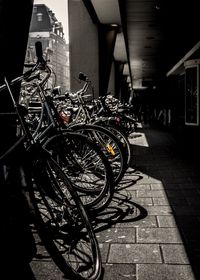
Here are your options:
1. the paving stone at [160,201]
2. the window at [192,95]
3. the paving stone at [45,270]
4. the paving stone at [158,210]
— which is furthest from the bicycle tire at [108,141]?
the window at [192,95]

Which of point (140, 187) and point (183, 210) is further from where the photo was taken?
point (140, 187)

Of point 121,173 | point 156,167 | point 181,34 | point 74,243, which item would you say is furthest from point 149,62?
point 74,243

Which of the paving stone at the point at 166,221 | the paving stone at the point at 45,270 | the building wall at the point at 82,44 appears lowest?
the paving stone at the point at 45,270

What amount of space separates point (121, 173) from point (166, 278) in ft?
6.56

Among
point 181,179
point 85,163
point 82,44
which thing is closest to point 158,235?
point 85,163

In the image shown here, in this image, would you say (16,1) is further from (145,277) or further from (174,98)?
(174,98)

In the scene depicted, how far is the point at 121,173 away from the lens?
3.99 metres

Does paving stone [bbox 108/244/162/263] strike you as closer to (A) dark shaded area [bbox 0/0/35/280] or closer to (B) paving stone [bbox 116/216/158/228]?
(B) paving stone [bbox 116/216/158/228]

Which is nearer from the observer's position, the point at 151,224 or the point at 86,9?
the point at 151,224

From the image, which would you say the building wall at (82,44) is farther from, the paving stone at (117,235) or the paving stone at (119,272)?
the paving stone at (119,272)

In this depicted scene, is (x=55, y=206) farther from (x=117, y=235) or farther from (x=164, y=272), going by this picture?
(x=164, y=272)

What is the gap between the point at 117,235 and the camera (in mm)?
2750

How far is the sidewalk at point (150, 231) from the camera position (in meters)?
2.16

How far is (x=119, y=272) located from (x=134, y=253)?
29 centimetres
